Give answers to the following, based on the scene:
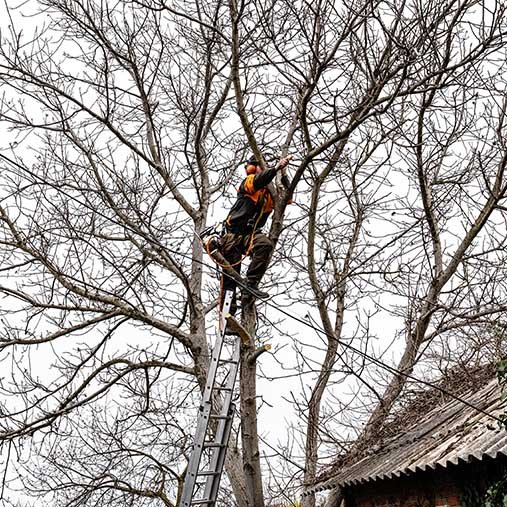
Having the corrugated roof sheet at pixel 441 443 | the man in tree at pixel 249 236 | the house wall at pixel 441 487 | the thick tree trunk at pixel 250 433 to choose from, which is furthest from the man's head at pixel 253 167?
the house wall at pixel 441 487

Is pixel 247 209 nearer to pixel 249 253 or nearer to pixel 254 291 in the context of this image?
pixel 249 253

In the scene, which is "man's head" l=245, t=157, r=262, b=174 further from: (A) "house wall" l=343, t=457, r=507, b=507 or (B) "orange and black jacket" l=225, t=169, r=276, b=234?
(A) "house wall" l=343, t=457, r=507, b=507

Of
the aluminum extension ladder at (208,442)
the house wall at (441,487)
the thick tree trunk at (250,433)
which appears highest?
the thick tree trunk at (250,433)

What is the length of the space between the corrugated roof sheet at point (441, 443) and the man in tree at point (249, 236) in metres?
2.25

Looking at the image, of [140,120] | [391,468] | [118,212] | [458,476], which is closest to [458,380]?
[391,468]

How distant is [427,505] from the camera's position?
6949 mm

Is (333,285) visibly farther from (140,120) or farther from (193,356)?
(140,120)

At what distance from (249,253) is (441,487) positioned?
323cm

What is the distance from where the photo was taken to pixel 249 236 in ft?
28.1

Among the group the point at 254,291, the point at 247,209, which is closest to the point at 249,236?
the point at 247,209

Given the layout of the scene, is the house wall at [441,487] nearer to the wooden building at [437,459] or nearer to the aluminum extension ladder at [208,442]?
the wooden building at [437,459]

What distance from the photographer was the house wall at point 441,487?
5.96 meters

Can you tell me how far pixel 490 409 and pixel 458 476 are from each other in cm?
68

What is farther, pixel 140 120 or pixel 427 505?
pixel 140 120
